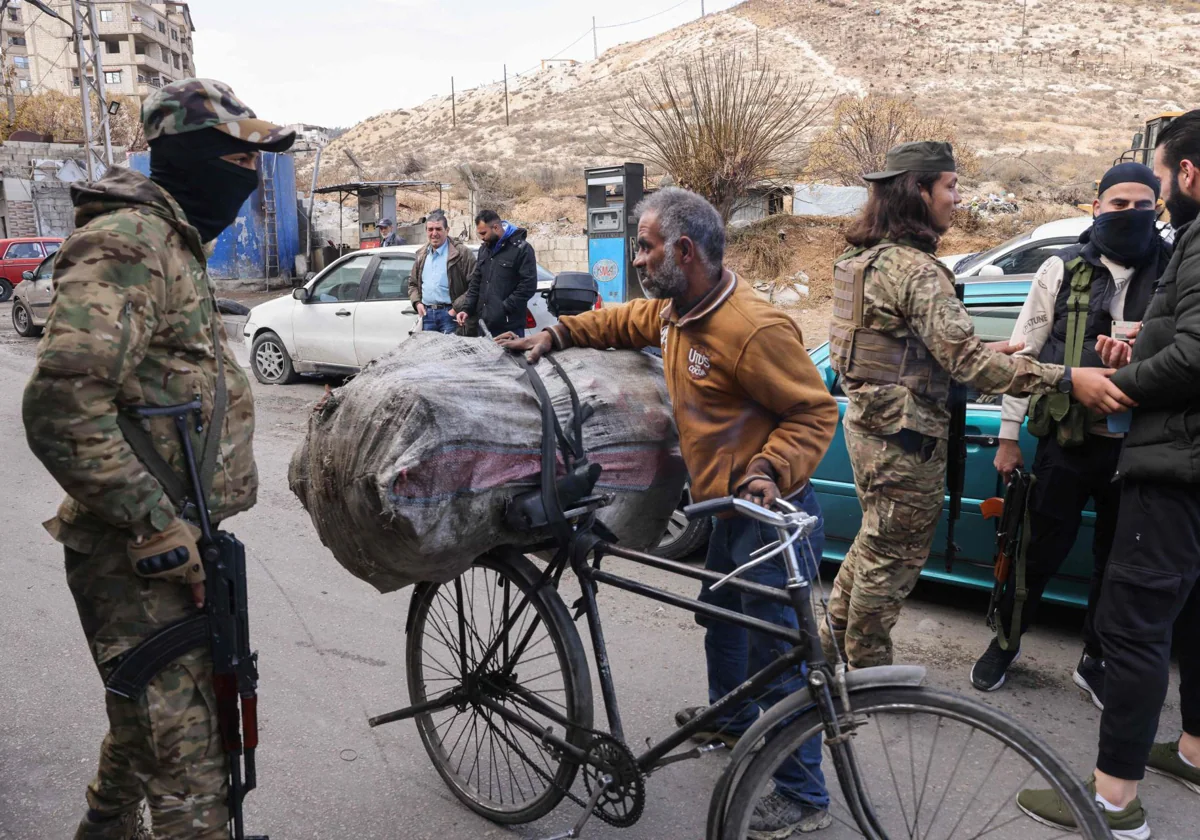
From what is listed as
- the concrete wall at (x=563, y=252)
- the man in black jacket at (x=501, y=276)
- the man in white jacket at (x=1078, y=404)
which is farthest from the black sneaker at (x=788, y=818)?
the concrete wall at (x=563, y=252)

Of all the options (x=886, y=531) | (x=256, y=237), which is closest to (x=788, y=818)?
(x=886, y=531)

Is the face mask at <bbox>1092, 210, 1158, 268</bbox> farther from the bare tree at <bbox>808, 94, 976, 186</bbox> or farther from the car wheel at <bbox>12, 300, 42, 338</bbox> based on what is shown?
the car wheel at <bbox>12, 300, 42, 338</bbox>

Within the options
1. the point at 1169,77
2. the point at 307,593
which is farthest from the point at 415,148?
the point at 307,593

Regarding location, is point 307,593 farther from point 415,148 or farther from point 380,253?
point 415,148

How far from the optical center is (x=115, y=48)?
81312 millimetres

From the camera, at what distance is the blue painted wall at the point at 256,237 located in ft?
76.2

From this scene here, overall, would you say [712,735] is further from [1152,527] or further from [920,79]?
[920,79]

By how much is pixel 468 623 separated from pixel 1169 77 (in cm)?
5728

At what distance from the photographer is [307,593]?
478cm

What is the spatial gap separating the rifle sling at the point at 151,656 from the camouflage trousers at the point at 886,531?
2060 millimetres

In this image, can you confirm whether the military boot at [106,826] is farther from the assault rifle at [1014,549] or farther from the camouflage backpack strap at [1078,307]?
the camouflage backpack strap at [1078,307]

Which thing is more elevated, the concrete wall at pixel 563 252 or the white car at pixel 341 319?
the concrete wall at pixel 563 252

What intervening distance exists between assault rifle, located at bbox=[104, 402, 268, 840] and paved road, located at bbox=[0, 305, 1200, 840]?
2.81ft

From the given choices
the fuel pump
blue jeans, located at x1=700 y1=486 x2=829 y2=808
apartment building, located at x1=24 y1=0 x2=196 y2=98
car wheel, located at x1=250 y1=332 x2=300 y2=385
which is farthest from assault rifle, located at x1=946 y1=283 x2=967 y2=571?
apartment building, located at x1=24 y1=0 x2=196 y2=98
